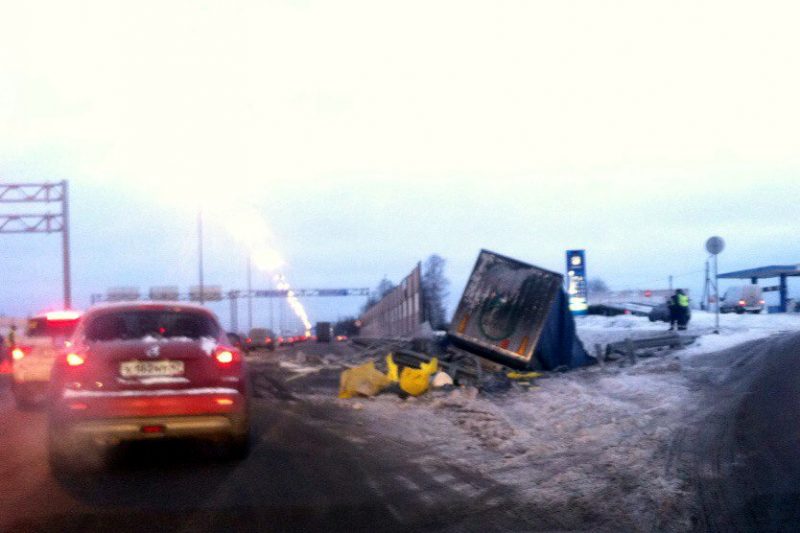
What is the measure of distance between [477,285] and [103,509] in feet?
43.9

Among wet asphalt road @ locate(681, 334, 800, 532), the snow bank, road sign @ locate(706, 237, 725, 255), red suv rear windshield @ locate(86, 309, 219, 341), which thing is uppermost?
road sign @ locate(706, 237, 725, 255)

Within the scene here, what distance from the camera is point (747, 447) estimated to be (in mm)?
9164

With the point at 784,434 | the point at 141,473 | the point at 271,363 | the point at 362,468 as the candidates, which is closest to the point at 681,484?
the point at 784,434

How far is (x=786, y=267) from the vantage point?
47344mm

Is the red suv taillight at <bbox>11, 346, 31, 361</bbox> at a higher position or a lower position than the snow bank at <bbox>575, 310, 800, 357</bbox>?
higher

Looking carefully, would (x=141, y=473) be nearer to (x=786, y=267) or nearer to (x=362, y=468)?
(x=362, y=468)

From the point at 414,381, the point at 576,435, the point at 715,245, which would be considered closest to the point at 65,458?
the point at 576,435

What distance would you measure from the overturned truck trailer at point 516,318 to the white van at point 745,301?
33058 mm

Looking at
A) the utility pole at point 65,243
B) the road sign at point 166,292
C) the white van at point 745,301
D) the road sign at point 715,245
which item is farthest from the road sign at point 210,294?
the road sign at point 715,245

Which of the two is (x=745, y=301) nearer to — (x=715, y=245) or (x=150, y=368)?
(x=715, y=245)

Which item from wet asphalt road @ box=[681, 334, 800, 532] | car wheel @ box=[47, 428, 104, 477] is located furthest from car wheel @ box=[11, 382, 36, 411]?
wet asphalt road @ box=[681, 334, 800, 532]

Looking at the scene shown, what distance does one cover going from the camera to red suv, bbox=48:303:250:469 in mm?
8680

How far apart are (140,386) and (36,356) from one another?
8.49 meters

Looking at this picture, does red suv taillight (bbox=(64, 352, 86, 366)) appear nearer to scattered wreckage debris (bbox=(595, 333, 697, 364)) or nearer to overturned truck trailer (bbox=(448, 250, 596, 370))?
overturned truck trailer (bbox=(448, 250, 596, 370))
